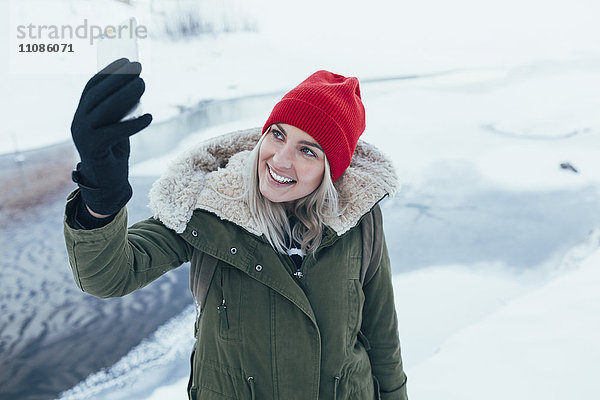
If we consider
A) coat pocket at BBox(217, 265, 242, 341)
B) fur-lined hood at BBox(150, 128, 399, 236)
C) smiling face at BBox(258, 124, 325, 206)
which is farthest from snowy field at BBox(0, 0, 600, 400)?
coat pocket at BBox(217, 265, 242, 341)

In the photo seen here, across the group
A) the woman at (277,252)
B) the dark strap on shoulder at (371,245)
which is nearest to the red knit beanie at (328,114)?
the woman at (277,252)

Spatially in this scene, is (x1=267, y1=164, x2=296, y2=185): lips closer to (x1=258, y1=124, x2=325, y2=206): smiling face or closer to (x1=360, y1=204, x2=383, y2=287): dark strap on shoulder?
(x1=258, y1=124, x2=325, y2=206): smiling face

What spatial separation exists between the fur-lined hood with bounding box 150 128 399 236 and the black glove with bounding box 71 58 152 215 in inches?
8.4

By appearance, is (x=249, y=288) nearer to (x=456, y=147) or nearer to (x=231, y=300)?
(x=231, y=300)

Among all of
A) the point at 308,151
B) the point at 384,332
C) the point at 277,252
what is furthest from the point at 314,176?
the point at 384,332

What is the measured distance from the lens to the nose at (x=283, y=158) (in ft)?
3.11

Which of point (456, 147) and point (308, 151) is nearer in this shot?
point (308, 151)

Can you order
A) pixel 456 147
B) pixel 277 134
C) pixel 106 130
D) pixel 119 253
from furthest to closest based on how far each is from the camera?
pixel 456 147, pixel 277 134, pixel 119 253, pixel 106 130

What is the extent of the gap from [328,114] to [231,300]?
0.42 m

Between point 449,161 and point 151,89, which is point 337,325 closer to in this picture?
point 449,161

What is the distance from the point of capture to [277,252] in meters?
0.95

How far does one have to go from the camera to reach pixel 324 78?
1097 millimetres

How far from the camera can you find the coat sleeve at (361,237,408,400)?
1068mm

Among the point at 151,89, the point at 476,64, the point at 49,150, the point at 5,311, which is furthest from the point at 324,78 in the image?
the point at 476,64
